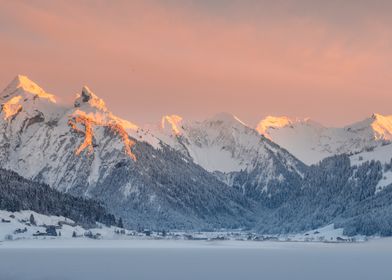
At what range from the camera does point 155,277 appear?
175m

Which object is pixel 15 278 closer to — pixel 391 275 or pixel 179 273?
pixel 179 273

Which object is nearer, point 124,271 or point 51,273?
point 51,273

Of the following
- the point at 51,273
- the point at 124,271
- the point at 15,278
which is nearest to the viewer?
the point at 15,278

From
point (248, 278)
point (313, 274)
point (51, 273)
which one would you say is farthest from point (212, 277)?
point (51, 273)

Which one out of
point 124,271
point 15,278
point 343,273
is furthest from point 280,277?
point 15,278

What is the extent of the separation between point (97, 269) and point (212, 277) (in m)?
36.5

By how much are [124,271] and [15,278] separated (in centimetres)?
3522

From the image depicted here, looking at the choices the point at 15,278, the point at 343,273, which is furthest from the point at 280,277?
the point at 15,278

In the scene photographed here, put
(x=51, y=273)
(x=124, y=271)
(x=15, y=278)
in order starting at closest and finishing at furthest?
1. (x=15, y=278)
2. (x=51, y=273)
3. (x=124, y=271)

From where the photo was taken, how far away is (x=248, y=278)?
174 m

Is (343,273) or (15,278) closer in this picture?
(15,278)

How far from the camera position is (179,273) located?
187m

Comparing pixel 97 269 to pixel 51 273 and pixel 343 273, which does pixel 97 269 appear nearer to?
pixel 51 273

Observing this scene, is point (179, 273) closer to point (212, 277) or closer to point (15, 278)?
point (212, 277)
